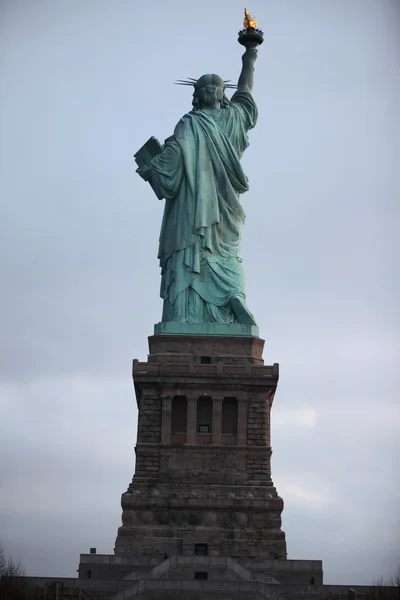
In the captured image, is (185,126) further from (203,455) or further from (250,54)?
(203,455)

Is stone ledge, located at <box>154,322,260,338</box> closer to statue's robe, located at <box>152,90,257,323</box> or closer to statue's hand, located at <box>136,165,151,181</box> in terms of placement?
statue's robe, located at <box>152,90,257,323</box>

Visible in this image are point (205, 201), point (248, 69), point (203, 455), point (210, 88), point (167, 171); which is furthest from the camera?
point (248, 69)

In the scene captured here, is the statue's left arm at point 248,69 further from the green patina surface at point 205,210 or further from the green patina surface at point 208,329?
the green patina surface at point 208,329

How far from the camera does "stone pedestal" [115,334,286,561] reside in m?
57.8

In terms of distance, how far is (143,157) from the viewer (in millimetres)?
64250

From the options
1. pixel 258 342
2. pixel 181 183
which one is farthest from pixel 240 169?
pixel 258 342

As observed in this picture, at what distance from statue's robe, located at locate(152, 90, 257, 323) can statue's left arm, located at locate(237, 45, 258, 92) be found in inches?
42.2

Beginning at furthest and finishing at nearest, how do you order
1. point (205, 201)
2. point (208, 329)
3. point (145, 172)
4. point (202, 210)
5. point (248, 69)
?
1. point (248, 69)
2. point (145, 172)
3. point (205, 201)
4. point (202, 210)
5. point (208, 329)

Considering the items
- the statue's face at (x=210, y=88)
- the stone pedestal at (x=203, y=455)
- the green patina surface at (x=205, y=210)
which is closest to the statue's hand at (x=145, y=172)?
the green patina surface at (x=205, y=210)

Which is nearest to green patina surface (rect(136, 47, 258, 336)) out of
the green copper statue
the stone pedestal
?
the green copper statue

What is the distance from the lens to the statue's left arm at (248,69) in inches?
2574

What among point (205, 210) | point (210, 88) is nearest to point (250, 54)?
point (210, 88)

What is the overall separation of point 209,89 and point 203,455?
1349 centimetres

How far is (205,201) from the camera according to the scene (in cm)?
6331
